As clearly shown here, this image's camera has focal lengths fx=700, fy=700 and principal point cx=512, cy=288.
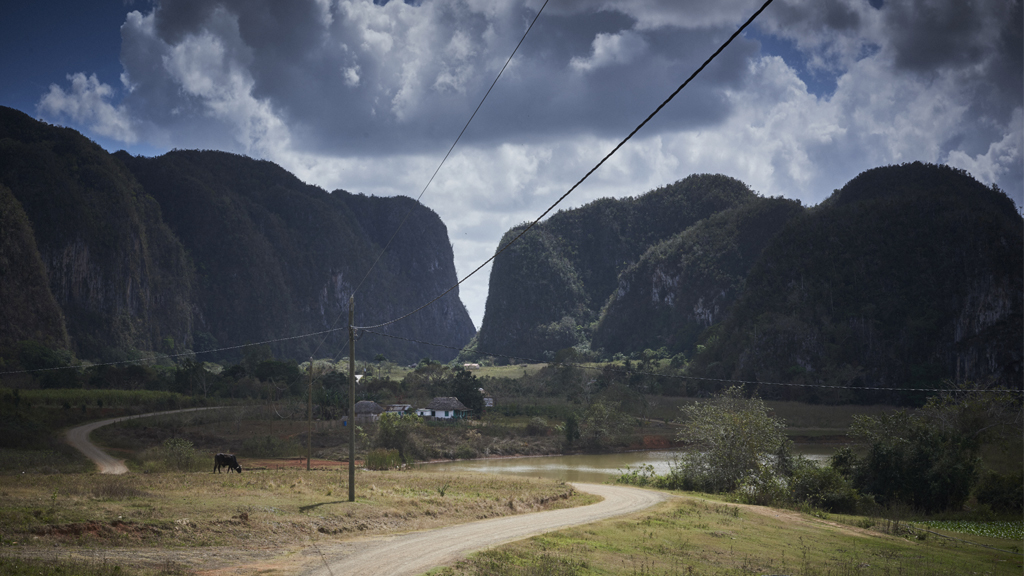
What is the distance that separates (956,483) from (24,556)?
1473 inches

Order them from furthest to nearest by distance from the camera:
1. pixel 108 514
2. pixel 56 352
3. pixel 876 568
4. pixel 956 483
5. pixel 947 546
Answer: pixel 56 352 < pixel 956 483 < pixel 947 546 < pixel 876 568 < pixel 108 514

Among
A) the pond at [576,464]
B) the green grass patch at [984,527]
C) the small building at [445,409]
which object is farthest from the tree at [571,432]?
the green grass patch at [984,527]

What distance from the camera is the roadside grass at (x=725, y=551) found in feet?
54.1

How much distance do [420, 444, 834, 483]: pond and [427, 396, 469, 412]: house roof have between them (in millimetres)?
17428

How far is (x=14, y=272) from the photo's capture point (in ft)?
364

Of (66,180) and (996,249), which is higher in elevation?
(66,180)

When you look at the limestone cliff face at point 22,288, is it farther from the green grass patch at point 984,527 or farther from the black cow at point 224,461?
the green grass patch at point 984,527

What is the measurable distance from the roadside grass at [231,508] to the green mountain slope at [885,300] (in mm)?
91496

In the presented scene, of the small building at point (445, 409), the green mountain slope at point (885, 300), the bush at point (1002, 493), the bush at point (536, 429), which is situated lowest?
the bush at point (1002, 493)

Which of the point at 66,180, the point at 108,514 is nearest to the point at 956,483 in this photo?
the point at 108,514

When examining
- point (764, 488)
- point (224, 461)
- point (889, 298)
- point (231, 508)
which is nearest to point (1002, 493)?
point (764, 488)

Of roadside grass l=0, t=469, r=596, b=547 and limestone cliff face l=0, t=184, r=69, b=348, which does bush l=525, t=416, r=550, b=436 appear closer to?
roadside grass l=0, t=469, r=596, b=547

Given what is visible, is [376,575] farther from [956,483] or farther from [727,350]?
[727,350]

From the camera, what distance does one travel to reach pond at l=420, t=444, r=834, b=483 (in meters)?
49.6
